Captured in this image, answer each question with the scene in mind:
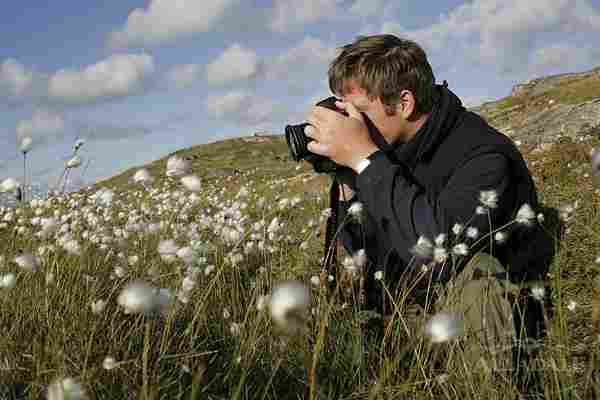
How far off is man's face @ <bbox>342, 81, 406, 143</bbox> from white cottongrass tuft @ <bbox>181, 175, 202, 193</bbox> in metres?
1.01

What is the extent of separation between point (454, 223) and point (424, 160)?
56 centimetres

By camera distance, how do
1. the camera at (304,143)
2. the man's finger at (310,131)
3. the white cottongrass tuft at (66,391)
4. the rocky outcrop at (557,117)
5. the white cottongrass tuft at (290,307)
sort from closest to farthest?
the white cottongrass tuft at (290,307) < the white cottongrass tuft at (66,391) < the man's finger at (310,131) < the camera at (304,143) < the rocky outcrop at (557,117)

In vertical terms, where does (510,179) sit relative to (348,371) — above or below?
above

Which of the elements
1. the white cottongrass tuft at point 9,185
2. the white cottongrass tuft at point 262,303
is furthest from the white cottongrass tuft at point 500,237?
the white cottongrass tuft at point 9,185

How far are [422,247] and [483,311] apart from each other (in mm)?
323

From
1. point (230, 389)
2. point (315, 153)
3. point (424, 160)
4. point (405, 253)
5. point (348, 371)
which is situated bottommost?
point (348, 371)

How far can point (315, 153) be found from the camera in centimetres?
226

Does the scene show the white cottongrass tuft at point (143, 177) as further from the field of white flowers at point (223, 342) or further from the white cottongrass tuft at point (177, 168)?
the white cottongrass tuft at point (177, 168)

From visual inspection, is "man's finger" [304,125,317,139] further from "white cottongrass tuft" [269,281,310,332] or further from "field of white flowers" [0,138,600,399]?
"white cottongrass tuft" [269,281,310,332]

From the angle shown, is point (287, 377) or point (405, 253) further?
point (405, 253)

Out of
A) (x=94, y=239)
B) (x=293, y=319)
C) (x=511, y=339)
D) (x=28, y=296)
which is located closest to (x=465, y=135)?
(x=511, y=339)

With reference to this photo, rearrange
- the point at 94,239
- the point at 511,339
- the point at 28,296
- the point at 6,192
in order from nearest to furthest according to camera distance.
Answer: the point at 511,339
the point at 28,296
the point at 6,192
the point at 94,239

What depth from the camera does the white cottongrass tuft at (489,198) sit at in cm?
227

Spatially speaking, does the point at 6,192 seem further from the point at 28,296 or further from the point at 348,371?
the point at 348,371
